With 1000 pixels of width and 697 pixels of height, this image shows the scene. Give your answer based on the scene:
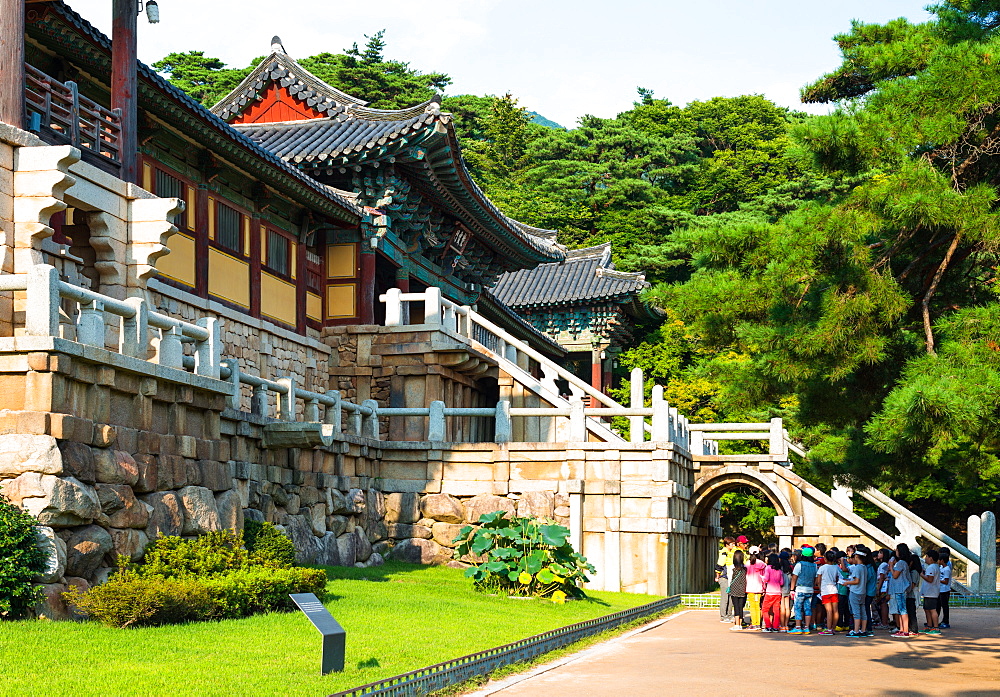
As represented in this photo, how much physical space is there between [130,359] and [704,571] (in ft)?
65.4

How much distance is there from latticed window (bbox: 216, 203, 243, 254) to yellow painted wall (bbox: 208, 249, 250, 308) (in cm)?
26

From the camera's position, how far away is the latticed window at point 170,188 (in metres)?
19.2

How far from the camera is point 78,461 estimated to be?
37.8 ft

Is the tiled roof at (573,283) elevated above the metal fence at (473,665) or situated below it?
above

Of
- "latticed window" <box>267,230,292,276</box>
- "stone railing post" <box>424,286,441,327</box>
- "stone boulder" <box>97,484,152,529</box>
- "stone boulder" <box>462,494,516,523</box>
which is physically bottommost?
"stone boulder" <box>462,494,516,523</box>

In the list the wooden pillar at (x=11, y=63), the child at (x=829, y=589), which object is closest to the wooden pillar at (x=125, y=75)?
the wooden pillar at (x=11, y=63)

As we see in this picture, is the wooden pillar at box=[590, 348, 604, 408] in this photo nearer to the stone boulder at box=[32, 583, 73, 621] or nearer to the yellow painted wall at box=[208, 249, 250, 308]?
the yellow painted wall at box=[208, 249, 250, 308]

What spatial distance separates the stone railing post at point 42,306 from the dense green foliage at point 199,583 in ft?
8.33

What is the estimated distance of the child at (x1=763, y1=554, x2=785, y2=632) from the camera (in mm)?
16797

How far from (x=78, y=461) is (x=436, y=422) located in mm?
11535

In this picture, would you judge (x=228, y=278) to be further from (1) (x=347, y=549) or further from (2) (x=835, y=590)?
(2) (x=835, y=590)

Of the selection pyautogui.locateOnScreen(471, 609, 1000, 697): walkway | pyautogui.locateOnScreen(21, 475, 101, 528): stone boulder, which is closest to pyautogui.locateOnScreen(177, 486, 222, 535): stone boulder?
pyautogui.locateOnScreen(21, 475, 101, 528): stone boulder

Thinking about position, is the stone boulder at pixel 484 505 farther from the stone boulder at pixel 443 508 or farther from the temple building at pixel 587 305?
the temple building at pixel 587 305

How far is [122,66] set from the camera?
15.9 meters
